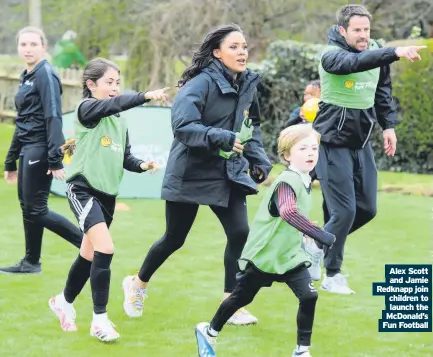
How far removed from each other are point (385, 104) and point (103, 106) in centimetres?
259

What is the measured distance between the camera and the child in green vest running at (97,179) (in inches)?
233

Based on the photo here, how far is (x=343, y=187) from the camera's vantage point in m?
7.26

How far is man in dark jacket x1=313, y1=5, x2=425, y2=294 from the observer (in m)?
7.08

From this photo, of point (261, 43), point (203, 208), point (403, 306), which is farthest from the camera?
point (261, 43)

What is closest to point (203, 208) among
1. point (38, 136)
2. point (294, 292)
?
point (38, 136)

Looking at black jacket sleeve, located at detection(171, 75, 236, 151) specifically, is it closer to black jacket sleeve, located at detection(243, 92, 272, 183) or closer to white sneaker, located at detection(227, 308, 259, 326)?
black jacket sleeve, located at detection(243, 92, 272, 183)

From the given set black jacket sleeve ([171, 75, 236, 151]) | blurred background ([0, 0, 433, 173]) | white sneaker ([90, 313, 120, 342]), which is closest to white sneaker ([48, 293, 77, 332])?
white sneaker ([90, 313, 120, 342])

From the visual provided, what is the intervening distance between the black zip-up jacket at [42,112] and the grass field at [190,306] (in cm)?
104

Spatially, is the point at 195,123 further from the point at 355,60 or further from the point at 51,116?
the point at 51,116

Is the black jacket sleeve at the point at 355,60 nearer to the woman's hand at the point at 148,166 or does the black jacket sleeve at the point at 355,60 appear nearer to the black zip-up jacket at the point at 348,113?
the black zip-up jacket at the point at 348,113

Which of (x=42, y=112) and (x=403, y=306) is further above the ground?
(x=42, y=112)

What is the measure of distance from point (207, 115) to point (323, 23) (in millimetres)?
17308

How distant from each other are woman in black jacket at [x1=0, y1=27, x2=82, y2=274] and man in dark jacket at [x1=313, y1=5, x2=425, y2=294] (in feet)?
6.30

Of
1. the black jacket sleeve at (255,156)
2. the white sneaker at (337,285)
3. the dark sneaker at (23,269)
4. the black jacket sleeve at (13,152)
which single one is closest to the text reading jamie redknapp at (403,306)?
the white sneaker at (337,285)
